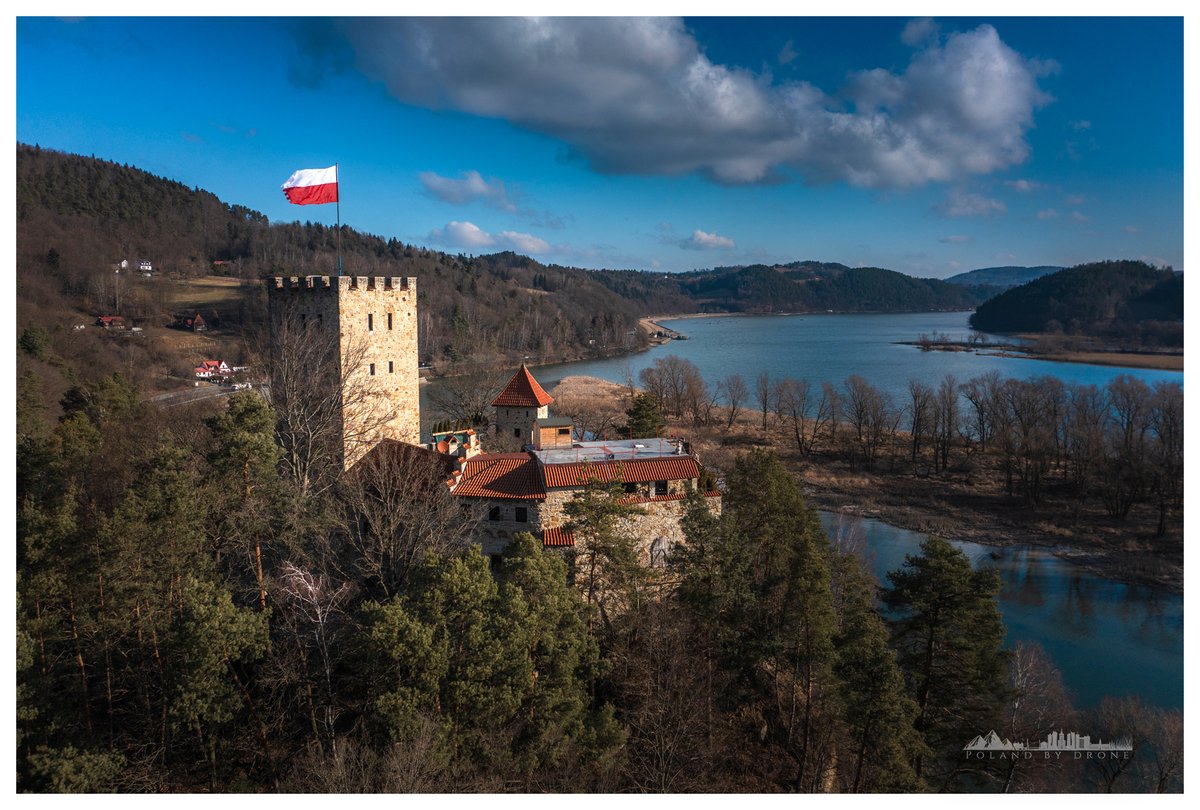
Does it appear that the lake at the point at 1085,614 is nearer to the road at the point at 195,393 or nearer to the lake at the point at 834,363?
the lake at the point at 834,363

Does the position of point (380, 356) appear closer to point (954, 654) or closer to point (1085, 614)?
point (954, 654)

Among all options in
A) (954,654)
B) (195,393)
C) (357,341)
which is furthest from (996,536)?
(195,393)

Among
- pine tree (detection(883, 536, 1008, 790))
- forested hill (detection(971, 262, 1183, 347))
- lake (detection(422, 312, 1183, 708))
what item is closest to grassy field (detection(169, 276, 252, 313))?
lake (detection(422, 312, 1183, 708))

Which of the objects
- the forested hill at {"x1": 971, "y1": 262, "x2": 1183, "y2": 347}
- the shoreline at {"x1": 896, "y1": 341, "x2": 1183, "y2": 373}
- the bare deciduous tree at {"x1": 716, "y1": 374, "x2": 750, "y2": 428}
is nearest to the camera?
the shoreline at {"x1": 896, "y1": 341, "x2": 1183, "y2": 373}

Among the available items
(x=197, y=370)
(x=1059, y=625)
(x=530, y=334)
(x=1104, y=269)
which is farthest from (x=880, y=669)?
Result: (x=530, y=334)

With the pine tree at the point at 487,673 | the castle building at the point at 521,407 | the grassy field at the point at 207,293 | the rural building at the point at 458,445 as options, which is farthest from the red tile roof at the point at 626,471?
the grassy field at the point at 207,293

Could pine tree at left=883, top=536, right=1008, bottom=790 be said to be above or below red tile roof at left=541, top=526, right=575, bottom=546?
below

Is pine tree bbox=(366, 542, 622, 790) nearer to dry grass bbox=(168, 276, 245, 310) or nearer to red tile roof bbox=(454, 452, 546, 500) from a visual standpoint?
Answer: red tile roof bbox=(454, 452, 546, 500)
